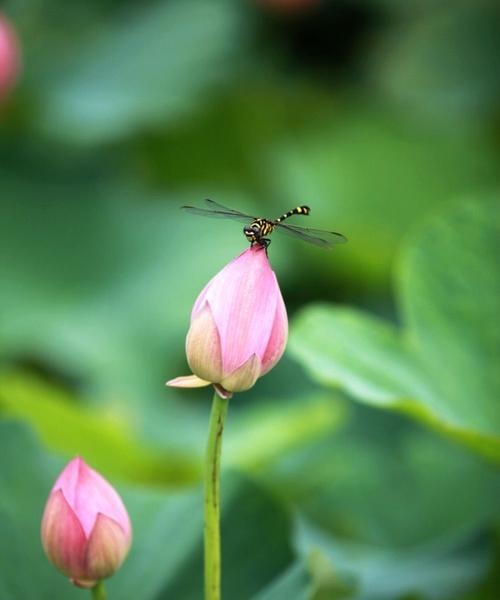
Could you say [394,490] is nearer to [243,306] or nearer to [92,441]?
[92,441]

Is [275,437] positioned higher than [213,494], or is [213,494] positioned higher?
[275,437]

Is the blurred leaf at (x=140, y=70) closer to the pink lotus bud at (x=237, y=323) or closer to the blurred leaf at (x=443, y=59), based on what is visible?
the blurred leaf at (x=443, y=59)

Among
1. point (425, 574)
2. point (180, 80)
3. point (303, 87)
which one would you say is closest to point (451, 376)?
point (425, 574)

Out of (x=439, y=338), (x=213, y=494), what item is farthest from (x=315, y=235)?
(x=439, y=338)

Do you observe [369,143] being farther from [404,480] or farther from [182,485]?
[182,485]

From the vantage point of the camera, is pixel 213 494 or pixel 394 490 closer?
pixel 213 494

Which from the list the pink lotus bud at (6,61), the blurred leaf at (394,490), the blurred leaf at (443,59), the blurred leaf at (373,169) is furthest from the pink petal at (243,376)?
the blurred leaf at (443,59)

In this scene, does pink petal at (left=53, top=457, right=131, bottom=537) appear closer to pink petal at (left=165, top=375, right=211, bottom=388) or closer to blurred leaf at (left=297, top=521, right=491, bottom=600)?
pink petal at (left=165, top=375, right=211, bottom=388)

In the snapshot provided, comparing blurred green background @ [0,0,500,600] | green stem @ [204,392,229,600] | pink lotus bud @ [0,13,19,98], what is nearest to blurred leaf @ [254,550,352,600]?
blurred green background @ [0,0,500,600]
